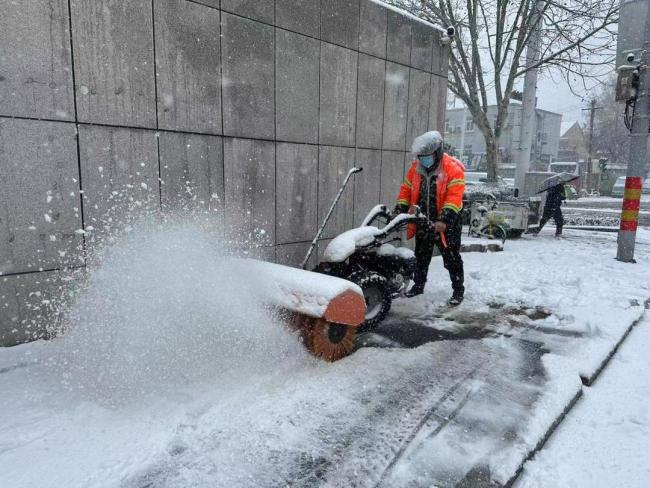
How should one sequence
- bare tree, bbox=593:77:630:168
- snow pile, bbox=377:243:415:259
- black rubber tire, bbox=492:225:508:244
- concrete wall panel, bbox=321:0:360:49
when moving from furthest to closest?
bare tree, bbox=593:77:630:168 → black rubber tire, bbox=492:225:508:244 → concrete wall panel, bbox=321:0:360:49 → snow pile, bbox=377:243:415:259

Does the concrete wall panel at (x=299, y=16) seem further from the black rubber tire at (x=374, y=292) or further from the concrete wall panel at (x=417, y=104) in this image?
the black rubber tire at (x=374, y=292)

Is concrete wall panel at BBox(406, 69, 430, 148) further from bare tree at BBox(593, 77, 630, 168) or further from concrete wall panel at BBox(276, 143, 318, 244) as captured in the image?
bare tree at BBox(593, 77, 630, 168)

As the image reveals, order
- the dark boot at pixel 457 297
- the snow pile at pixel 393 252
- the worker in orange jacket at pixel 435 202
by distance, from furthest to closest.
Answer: the dark boot at pixel 457 297 → the worker in orange jacket at pixel 435 202 → the snow pile at pixel 393 252

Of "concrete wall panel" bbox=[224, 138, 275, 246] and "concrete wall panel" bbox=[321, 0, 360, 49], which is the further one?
"concrete wall panel" bbox=[321, 0, 360, 49]

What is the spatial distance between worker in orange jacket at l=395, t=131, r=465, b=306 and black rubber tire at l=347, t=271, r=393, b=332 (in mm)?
895

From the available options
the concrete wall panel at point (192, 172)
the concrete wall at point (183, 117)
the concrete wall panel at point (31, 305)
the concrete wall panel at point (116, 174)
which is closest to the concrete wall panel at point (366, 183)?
the concrete wall at point (183, 117)

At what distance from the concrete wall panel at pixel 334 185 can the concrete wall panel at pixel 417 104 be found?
1.50 m

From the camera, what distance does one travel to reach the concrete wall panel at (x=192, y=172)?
411 centimetres

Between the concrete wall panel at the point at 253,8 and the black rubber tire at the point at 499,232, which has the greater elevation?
the concrete wall panel at the point at 253,8

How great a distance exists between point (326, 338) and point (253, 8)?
3473 mm

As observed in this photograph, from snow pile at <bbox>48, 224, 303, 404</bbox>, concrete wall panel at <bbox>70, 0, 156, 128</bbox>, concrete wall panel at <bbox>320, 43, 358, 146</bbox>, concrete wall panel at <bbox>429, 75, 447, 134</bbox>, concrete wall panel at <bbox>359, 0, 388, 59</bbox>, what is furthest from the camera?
concrete wall panel at <bbox>429, 75, 447, 134</bbox>

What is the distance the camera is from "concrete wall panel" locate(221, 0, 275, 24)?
4.42 metres

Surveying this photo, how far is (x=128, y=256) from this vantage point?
11.9ft

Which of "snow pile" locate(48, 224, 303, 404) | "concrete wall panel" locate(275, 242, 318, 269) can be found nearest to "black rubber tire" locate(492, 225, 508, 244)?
"concrete wall panel" locate(275, 242, 318, 269)
